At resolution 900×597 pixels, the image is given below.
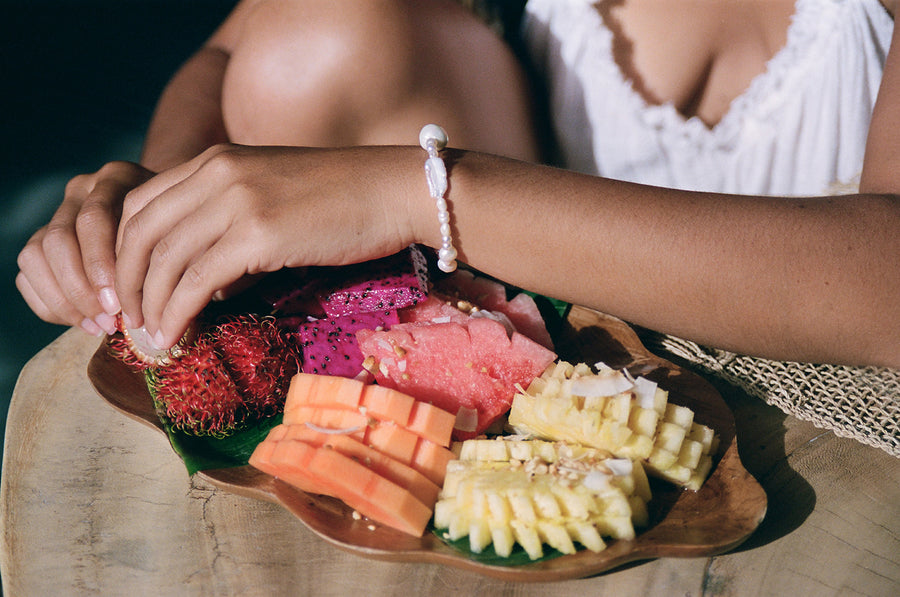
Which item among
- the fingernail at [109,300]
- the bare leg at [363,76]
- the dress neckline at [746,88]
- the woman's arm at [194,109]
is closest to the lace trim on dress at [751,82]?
the dress neckline at [746,88]

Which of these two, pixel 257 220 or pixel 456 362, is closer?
pixel 257 220

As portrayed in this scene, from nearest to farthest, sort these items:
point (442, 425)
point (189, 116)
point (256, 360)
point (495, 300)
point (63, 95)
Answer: point (442, 425) < point (256, 360) < point (495, 300) < point (189, 116) < point (63, 95)

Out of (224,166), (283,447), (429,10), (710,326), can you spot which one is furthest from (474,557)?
(429,10)

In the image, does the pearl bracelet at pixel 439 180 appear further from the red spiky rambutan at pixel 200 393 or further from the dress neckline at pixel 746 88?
the dress neckline at pixel 746 88

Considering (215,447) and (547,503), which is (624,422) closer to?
(547,503)

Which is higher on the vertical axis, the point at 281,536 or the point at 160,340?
the point at 160,340

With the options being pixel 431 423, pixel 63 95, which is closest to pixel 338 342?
pixel 431 423

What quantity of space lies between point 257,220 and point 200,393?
0.23m

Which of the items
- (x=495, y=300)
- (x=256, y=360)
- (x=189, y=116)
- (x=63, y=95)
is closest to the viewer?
(x=256, y=360)

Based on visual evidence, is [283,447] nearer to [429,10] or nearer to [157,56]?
[429,10]

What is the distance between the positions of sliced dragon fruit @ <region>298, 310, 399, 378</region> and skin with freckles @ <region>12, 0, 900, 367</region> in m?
0.13

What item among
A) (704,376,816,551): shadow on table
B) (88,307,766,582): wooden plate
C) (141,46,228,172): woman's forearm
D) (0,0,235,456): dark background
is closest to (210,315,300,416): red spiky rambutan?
(88,307,766,582): wooden plate

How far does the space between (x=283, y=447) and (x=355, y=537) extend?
0.37ft

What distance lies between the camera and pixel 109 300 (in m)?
0.79
